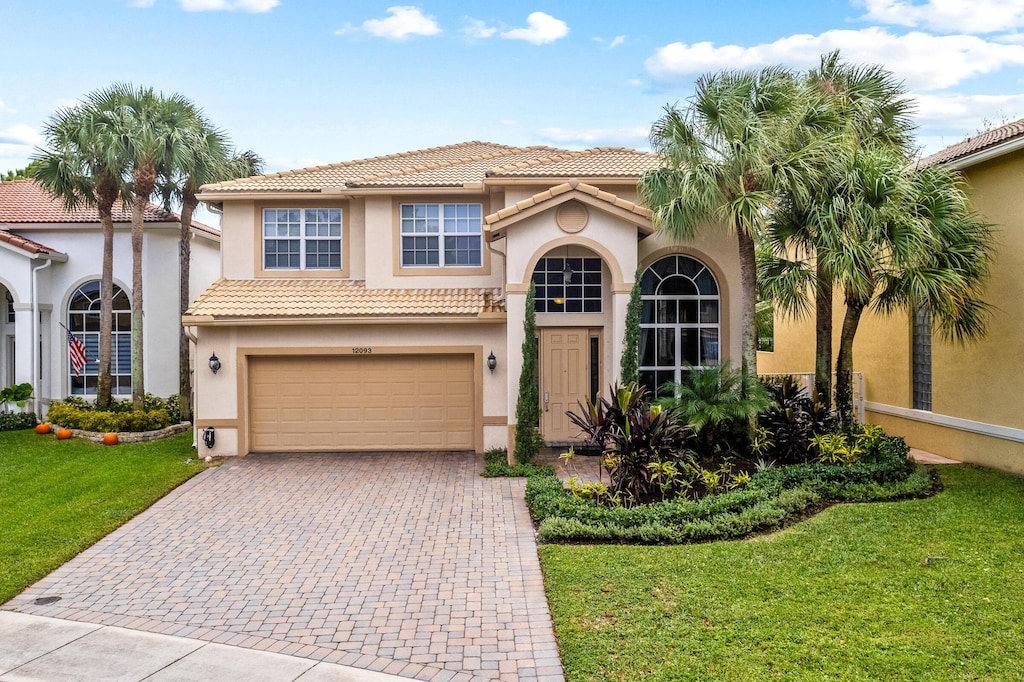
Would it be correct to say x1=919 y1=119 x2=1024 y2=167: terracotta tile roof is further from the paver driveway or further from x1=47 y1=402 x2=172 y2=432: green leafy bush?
x1=47 y1=402 x2=172 y2=432: green leafy bush

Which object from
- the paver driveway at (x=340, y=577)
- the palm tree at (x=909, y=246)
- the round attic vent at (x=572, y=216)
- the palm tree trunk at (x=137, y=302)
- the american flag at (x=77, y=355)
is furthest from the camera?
the american flag at (x=77, y=355)

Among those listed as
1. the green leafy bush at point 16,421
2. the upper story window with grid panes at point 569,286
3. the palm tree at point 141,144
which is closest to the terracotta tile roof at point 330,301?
the upper story window with grid panes at point 569,286

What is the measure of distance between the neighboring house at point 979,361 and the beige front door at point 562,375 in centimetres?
650

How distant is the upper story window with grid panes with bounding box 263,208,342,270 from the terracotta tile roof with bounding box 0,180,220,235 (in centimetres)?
478

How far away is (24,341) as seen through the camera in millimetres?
18781

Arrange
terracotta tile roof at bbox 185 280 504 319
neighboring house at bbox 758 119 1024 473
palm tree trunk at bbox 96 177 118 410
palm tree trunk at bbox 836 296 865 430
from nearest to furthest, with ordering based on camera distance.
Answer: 1. neighboring house at bbox 758 119 1024 473
2. palm tree trunk at bbox 836 296 865 430
3. terracotta tile roof at bbox 185 280 504 319
4. palm tree trunk at bbox 96 177 118 410

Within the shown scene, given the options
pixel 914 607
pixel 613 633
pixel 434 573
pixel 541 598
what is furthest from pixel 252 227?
pixel 914 607

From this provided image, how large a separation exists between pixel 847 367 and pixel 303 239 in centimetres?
1167

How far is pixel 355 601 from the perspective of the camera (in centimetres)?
740

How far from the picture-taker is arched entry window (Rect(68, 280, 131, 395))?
782 inches

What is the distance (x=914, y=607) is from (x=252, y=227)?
567 inches

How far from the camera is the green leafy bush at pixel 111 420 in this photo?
16.7m

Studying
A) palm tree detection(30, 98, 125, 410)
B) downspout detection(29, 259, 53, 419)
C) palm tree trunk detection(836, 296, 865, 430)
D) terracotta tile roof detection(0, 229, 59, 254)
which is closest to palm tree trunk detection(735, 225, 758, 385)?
palm tree trunk detection(836, 296, 865, 430)

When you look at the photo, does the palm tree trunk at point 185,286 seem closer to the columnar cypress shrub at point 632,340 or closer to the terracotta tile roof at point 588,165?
the terracotta tile roof at point 588,165
